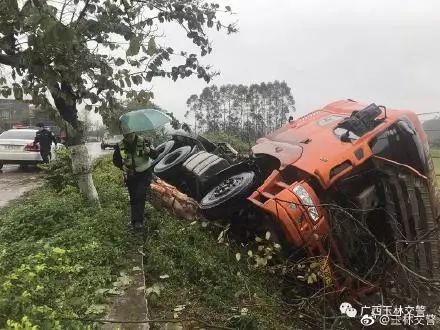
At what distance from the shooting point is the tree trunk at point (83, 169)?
7.99m

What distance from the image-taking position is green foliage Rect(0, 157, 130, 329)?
3.70 meters

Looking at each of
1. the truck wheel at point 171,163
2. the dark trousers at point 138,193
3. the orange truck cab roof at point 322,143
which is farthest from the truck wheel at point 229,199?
the truck wheel at point 171,163

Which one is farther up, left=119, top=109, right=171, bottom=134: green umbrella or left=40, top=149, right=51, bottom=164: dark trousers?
left=119, top=109, right=171, bottom=134: green umbrella

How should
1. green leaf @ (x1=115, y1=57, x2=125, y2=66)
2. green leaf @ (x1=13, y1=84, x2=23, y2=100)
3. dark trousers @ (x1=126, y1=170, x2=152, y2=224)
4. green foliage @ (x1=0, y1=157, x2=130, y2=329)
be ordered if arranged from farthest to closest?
dark trousers @ (x1=126, y1=170, x2=152, y2=224) → green leaf @ (x1=115, y1=57, x2=125, y2=66) → green leaf @ (x1=13, y1=84, x2=23, y2=100) → green foliage @ (x1=0, y1=157, x2=130, y2=329)

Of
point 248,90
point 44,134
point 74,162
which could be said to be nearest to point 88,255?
point 74,162

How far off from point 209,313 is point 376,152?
3416 mm

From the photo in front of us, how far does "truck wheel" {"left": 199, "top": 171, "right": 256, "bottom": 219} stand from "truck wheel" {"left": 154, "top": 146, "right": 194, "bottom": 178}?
2.20 m

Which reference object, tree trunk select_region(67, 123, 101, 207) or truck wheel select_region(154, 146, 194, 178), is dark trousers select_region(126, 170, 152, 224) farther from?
truck wheel select_region(154, 146, 194, 178)

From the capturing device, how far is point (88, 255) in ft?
17.7

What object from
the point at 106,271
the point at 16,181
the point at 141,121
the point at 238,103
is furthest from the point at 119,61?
the point at 238,103

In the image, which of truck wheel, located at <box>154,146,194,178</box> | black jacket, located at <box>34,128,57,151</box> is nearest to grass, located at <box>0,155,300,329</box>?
truck wheel, located at <box>154,146,194,178</box>

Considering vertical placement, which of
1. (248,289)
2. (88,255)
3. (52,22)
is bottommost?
(248,289)

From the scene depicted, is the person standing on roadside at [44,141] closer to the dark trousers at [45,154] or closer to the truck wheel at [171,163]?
the dark trousers at [45,154]

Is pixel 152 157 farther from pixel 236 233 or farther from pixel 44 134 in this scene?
pixel 44 134
